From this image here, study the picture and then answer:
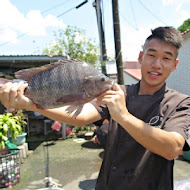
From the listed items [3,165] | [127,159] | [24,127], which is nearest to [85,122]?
[127,159]

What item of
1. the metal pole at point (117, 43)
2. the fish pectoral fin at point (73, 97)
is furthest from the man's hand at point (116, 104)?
the metal pole at point (117, 43)

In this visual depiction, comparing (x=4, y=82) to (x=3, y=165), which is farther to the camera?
(x=3, y=165)

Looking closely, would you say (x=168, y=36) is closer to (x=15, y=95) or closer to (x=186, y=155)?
(x=15, y=95)

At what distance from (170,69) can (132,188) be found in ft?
3.52

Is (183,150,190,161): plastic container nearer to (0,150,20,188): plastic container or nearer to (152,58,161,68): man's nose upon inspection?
(0,150,20,188): plastic container

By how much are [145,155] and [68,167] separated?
5360 mm

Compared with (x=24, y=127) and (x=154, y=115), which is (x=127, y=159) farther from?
(x=24, y=127)

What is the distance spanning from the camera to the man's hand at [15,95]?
5.67ft

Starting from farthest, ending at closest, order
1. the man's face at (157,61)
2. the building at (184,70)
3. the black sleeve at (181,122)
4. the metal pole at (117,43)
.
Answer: the building at (184,70), the metal pole at (117,43), the man's face at (157,61), the black sleeve at (181,122)

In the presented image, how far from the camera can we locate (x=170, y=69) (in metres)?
1.88

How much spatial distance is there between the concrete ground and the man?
306 centimetres

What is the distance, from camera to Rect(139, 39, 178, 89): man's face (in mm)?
1842

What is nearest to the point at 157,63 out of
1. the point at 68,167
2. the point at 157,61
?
the point at 157,61

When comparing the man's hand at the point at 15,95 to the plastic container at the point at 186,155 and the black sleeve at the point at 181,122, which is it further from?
the plastic container at the point at 186,155
